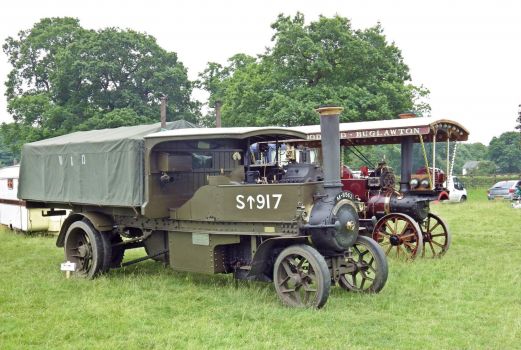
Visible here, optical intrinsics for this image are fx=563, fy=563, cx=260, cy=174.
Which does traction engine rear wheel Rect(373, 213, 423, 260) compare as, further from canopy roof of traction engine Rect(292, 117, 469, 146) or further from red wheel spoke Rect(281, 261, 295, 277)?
red wheel spoke Rect(281, 261, 295, 277)

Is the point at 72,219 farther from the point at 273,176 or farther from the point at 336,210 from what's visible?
the point at 336,210

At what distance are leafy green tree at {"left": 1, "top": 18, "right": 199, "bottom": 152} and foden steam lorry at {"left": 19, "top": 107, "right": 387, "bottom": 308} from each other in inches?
778

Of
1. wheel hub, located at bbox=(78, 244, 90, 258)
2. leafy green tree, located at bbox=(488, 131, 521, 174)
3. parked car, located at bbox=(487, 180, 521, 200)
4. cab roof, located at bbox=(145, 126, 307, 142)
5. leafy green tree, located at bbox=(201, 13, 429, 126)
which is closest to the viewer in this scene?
cab roof, located at bbox=(145, 126, 307, 142)

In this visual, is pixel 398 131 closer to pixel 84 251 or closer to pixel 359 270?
pixel 359 270

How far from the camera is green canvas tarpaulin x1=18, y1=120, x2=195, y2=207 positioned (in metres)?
7.56

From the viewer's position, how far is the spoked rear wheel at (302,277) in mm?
6129

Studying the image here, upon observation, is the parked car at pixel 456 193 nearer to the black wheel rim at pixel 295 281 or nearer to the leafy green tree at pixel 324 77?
the leafy green tree at pixel 324 77

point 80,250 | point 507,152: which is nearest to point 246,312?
point 80,250

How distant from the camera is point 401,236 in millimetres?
9852

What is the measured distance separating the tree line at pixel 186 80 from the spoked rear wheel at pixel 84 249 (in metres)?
14.3

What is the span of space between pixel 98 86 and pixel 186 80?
481 cm

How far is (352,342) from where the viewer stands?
5.14m

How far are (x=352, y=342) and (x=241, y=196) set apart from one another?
90.9 inches

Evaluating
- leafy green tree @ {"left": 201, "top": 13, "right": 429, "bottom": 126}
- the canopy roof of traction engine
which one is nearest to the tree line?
leafy green tree @ {"left": 201, "top": 13, "right": 429, "bottom": 126}
